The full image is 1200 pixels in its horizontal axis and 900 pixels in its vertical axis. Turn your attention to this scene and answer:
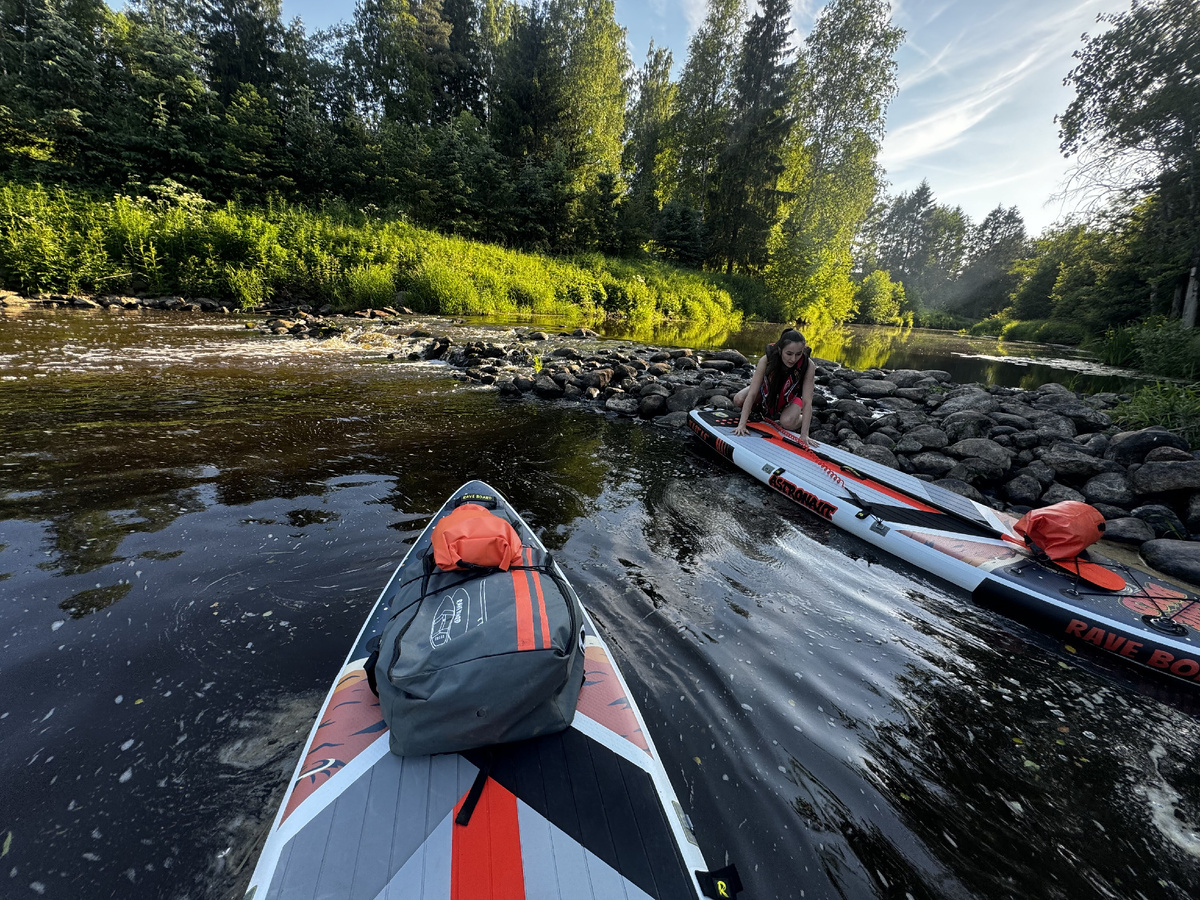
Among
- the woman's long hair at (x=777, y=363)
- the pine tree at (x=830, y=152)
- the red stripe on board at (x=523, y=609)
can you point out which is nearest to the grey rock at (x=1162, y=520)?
the woman's long hair at (x=777, y=363)

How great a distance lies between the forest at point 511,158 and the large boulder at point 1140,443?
10.3 metres

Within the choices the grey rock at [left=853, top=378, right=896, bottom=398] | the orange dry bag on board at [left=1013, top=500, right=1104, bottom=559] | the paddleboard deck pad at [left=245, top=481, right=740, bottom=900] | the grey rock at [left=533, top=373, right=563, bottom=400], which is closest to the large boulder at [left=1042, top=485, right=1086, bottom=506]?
the orange dry bag on board at [left=1013, top=500, right=1104, bottom=559]

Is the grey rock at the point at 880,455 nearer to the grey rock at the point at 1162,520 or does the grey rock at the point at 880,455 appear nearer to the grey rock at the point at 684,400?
the grey rock at the point at 1162,520

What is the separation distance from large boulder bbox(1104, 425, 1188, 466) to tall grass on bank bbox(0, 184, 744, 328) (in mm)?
15755

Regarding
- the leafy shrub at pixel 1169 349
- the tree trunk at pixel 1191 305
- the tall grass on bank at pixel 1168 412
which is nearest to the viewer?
the tall grass on bank at pixel 1168 412

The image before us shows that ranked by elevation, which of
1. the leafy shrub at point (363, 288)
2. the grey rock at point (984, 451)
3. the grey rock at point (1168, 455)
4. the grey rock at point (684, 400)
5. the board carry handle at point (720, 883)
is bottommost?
the board carry handle at point (720, 883)

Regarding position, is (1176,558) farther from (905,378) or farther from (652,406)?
(905,378)

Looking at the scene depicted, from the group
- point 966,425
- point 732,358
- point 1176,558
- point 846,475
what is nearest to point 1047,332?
point 732,358

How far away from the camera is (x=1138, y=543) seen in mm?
4238

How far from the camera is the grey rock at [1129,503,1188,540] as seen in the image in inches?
168

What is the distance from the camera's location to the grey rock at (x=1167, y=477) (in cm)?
437

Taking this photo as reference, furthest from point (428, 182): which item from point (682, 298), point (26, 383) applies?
point (26, 383)

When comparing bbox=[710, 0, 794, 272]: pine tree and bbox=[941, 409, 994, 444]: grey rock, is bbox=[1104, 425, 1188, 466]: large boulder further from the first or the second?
bbox=[710, 0, 794, 272]: pine tree

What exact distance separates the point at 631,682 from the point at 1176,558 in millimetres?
4831
